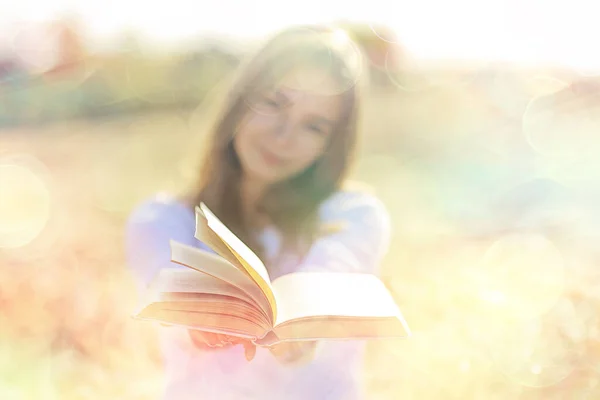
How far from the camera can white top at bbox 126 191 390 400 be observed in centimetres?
95

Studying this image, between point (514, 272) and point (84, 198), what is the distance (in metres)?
0.86

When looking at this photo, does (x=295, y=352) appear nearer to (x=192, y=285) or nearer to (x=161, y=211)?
(x=192, y=285)

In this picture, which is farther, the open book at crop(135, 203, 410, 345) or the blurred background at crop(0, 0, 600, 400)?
the blurred background at crop(0, 0, 600, 400)

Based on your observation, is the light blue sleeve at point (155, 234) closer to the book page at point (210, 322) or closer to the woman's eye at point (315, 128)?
the book page at point (210, 322)

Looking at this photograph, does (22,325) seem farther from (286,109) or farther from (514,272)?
(514,272)

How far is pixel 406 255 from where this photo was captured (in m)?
1.10

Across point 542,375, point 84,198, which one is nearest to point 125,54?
point 84,198

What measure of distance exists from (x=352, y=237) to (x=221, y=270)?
0.28 m

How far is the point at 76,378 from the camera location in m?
1.04

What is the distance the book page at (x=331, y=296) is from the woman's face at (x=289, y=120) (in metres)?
0.23

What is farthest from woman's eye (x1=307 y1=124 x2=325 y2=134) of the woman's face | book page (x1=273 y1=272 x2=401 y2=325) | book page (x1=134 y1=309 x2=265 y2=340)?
book page (x1=134 y1=309 x2=265 y2=340)

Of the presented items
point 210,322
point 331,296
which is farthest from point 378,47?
point 210,322

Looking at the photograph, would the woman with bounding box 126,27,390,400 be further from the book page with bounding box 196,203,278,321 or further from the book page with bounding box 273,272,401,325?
the book page with bounding box 196,203,278,321

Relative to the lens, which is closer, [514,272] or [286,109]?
[286,109]
